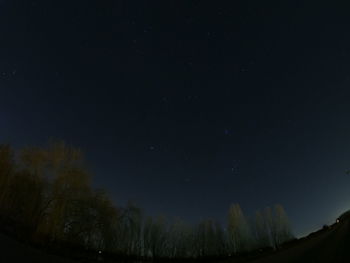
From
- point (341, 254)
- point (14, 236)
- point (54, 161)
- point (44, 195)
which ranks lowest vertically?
point (341, 254)

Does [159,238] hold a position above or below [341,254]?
above

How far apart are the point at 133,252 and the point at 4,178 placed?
32.3ft

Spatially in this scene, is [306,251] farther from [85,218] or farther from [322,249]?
[85,218]

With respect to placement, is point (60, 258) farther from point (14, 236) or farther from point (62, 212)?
point (62, 212)

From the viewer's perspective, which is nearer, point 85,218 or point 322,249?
point 322,249

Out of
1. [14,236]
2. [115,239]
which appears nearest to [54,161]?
[115,239]

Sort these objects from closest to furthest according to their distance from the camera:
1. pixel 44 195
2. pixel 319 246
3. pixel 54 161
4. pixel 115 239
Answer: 1. pixel 319 246
2. pixel 115 239
3. pixel 44 195
4. pixel 54 161

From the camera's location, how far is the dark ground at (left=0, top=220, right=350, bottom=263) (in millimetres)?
4359

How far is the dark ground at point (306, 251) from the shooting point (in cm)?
436

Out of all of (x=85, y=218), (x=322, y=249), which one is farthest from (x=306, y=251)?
(x=85, y=218)

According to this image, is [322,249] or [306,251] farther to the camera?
[306,251]

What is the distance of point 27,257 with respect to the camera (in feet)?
14.5

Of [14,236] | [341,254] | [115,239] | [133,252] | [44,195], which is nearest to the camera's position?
[341,254]

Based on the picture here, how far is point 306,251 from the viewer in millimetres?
4840
